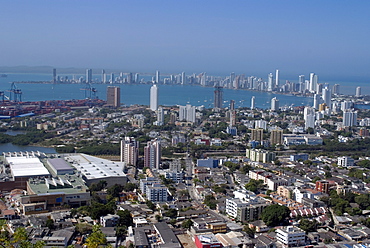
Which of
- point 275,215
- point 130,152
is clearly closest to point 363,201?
point 275,215

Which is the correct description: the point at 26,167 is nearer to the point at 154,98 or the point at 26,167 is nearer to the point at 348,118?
the point at 348,118

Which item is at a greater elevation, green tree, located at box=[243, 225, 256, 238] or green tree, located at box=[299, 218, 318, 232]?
green tree, located at box=[299, 218, 318, 232]

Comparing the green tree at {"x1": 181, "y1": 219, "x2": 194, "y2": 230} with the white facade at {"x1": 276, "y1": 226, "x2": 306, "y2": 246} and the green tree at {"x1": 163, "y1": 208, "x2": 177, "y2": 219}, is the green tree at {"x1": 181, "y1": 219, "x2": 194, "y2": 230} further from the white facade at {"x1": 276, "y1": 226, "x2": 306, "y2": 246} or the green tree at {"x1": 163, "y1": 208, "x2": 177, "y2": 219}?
the white facade at {"x1": 276, "y1": 226, "x2": 306, "y2": 246}

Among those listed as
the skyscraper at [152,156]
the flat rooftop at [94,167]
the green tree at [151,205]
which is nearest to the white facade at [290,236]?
the green tree at [151,205]

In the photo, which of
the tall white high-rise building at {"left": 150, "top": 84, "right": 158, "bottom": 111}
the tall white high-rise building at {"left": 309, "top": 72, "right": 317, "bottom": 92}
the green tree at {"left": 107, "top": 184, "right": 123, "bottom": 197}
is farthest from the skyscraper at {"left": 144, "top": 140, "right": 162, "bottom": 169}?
the tall white high-rise building at {"left": 309, "top": 72, "right": 317, "bottom": 92}

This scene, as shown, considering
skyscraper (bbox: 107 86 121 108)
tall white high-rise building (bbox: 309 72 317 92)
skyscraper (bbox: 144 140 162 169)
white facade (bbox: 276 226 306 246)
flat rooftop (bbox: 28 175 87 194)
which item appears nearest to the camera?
white facade (bbox: 276 226 306 246)

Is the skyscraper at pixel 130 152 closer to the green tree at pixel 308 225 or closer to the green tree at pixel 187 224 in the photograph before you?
the green tree at pixel 187 224
